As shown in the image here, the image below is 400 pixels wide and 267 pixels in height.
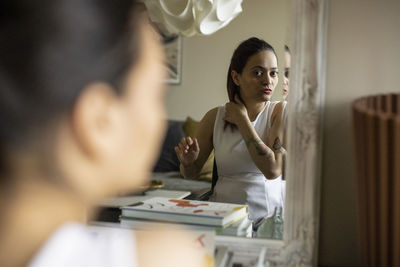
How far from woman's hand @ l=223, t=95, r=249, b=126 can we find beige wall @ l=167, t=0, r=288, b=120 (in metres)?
0.02

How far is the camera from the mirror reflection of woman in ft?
2.43

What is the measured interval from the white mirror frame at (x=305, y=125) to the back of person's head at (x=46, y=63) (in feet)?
1.01

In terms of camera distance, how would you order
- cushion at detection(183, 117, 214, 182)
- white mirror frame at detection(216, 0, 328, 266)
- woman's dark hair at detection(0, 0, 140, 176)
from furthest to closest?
cushion at detection(183, 117, 214, 182) < white mirror frame at detection(216, 0, 328, 266) < woman's dark hair at detection(0, 0, 140, 176)

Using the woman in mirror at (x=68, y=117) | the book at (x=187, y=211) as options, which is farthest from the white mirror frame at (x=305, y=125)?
the woman in mirror at (x=68, y=117)

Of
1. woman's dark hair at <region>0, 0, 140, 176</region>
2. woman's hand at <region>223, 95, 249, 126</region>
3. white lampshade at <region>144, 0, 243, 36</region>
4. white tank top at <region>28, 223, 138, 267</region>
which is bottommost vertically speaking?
white tank top at <region>28, 223, 138, 267</region>

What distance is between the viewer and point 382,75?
683 mm

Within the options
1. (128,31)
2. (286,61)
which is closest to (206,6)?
(286,61)

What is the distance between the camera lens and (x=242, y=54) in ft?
2.50

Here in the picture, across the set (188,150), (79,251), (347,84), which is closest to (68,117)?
(79,251)

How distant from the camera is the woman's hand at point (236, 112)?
0.77 metres

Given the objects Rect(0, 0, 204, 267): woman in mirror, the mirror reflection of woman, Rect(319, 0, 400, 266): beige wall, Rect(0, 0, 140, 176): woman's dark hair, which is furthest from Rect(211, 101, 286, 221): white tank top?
Rect(0, 0, 140, 176): woman's dark hair

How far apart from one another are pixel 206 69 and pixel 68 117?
13.4 inches

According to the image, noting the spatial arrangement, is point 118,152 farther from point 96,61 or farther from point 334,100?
point 334,100

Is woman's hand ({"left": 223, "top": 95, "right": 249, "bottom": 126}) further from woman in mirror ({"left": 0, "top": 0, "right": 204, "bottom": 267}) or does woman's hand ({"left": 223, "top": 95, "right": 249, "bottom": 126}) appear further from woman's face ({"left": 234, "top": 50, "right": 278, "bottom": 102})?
woman in mirror ({"left": 0, "top": 0, "right": 204, "bottom": 267})
